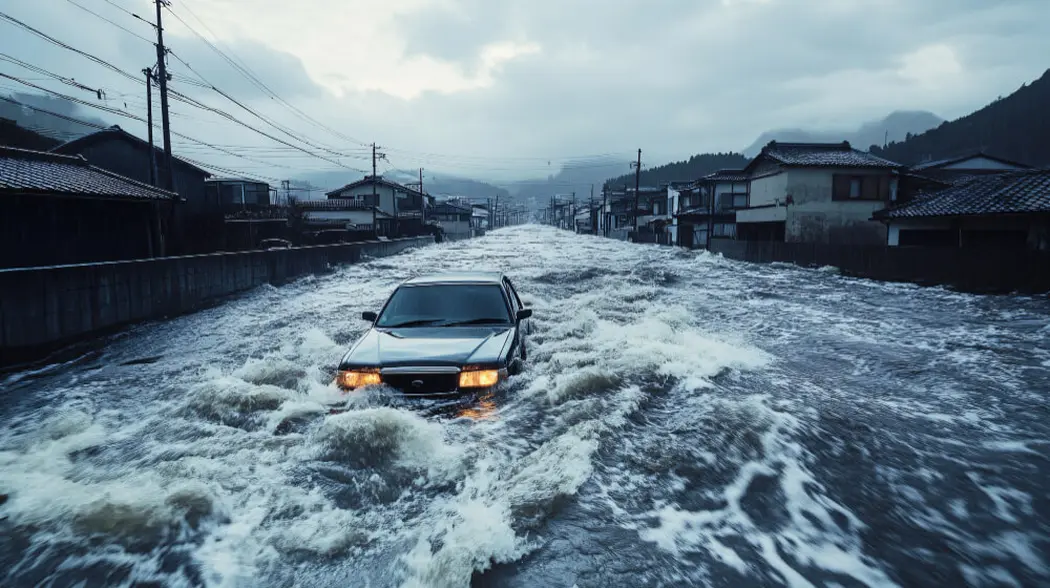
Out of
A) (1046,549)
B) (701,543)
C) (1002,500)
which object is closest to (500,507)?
(701,543)

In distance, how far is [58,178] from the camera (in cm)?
1510

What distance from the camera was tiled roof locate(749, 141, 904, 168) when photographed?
3167 centimetres

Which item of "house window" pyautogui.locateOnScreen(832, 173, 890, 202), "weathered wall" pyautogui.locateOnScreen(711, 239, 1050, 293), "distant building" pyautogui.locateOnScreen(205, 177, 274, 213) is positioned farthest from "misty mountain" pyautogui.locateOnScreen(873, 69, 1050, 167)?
"distant building" pyautogui.locateOnScreen(205, 177, 274, 213)

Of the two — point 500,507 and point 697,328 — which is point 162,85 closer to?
point 697,328

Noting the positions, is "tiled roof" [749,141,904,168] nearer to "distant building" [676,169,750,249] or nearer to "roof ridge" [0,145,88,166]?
"distant building" [676,169,750,249]

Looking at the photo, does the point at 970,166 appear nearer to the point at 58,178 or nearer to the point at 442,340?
the point at 442,340

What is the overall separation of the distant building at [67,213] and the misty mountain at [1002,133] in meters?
52.1

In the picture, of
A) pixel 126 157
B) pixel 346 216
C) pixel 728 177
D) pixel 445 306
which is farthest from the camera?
pixel 346 216

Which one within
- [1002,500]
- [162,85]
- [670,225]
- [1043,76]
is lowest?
[1002,500]

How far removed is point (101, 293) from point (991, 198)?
85.4 ft

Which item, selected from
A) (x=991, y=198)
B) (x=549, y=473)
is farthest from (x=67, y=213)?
(x=991, y=198)

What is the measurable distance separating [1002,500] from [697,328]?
8041 millimetres

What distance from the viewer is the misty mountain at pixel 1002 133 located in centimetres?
4800

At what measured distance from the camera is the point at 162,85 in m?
22.3
